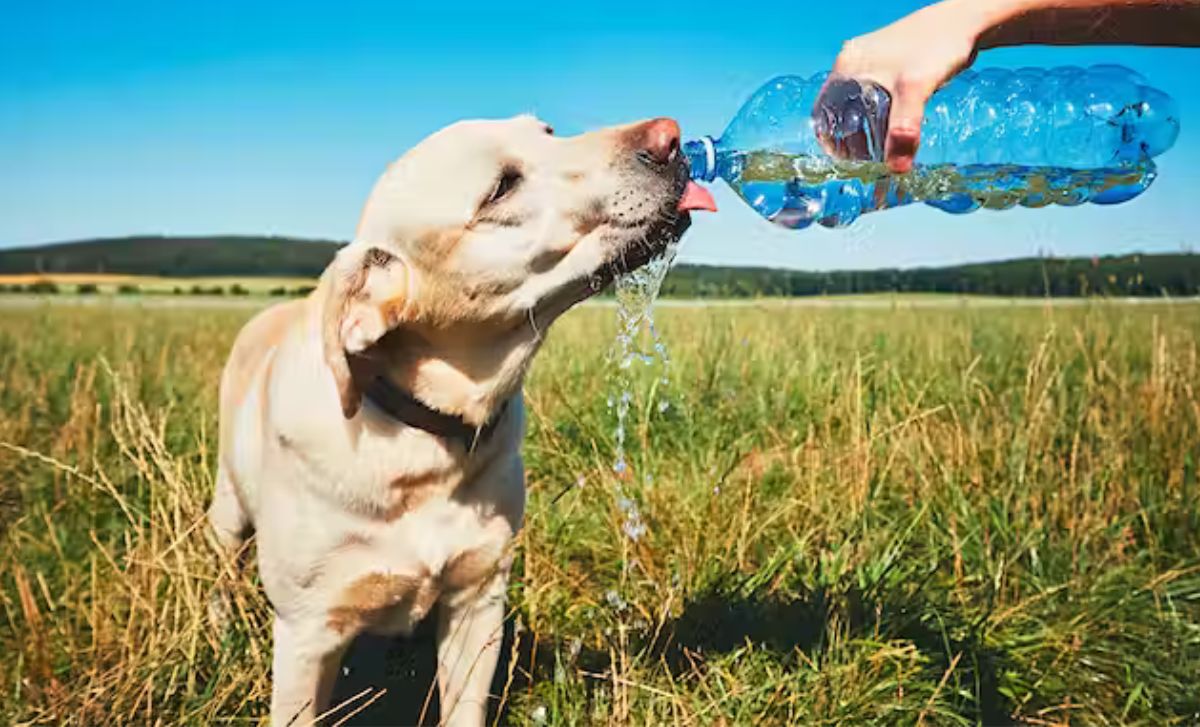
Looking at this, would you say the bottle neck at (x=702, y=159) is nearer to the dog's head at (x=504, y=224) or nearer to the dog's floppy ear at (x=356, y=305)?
the dog's head at (x=504, y=224)

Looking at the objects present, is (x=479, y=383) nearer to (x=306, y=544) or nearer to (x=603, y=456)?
(x=306, y=544)

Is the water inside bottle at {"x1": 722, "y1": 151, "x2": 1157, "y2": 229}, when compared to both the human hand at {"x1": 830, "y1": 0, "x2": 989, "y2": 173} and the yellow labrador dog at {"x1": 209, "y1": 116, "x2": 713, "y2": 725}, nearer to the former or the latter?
the yellow labrador dog at {"x1": 209, "y1": 116, "x2": 713, "y2": 725}

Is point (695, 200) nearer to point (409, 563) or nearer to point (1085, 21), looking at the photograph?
point (1085, 21)

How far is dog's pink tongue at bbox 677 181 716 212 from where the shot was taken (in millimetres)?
2316

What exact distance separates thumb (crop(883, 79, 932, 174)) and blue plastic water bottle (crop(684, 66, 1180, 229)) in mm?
599

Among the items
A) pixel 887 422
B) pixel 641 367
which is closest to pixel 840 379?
pixel 887 422

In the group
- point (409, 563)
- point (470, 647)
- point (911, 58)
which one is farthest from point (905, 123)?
point (470, 647)

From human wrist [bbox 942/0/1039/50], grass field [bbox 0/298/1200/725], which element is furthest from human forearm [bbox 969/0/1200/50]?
grass field [bbox 0/298/1200/725]

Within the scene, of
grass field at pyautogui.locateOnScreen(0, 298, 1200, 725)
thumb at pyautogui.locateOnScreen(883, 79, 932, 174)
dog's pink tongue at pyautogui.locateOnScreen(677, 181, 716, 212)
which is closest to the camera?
thumb at pyautogui.locateOnScreen(883, 79, 932, 174)

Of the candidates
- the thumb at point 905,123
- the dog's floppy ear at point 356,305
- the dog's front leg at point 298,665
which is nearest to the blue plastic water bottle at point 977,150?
the thumb at point 905,123

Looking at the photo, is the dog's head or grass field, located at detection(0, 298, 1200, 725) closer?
the dog's head

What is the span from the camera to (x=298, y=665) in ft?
7.88

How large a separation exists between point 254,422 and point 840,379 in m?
2.80

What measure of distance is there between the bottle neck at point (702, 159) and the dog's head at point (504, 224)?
165 millimetres
